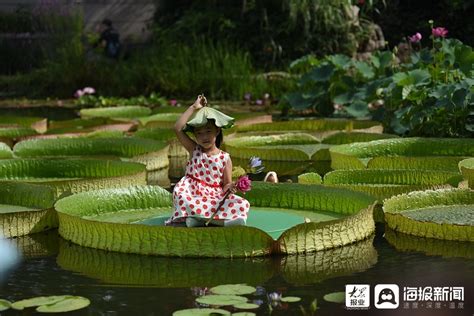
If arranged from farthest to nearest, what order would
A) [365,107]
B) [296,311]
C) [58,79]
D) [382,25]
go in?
1. [382,25]
2. [58,79]
3. [365,107]
4. [296,311]

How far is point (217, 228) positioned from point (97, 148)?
3887mm

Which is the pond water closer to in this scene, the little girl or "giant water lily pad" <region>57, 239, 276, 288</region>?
"giant water lily pad" <region>57, 239, 276, 288</region>

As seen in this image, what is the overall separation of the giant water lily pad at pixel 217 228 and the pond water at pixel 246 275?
6 centimetres

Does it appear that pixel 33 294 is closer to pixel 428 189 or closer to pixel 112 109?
pixel 428 189

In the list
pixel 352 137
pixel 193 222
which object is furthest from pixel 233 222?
pixel 352 137

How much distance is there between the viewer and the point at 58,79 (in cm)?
1666

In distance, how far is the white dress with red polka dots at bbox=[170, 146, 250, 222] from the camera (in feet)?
19.0

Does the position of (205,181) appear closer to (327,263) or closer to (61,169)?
(327,263)

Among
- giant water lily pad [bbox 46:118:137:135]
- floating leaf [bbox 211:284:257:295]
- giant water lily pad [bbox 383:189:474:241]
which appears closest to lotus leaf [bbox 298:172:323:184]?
giant water lily pad [bbox 383:189:474:241]

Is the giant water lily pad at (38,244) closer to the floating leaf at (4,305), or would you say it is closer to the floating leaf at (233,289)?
the floating leaf at (4,305)

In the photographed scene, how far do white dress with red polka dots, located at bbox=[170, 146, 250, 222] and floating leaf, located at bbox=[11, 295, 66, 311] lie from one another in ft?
3.84

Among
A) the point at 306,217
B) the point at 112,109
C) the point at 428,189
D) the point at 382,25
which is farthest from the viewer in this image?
the point at 382,25

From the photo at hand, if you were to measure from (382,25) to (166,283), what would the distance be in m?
13.7

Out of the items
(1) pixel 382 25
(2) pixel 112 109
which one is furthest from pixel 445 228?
Result: (1) pixel 382 25
